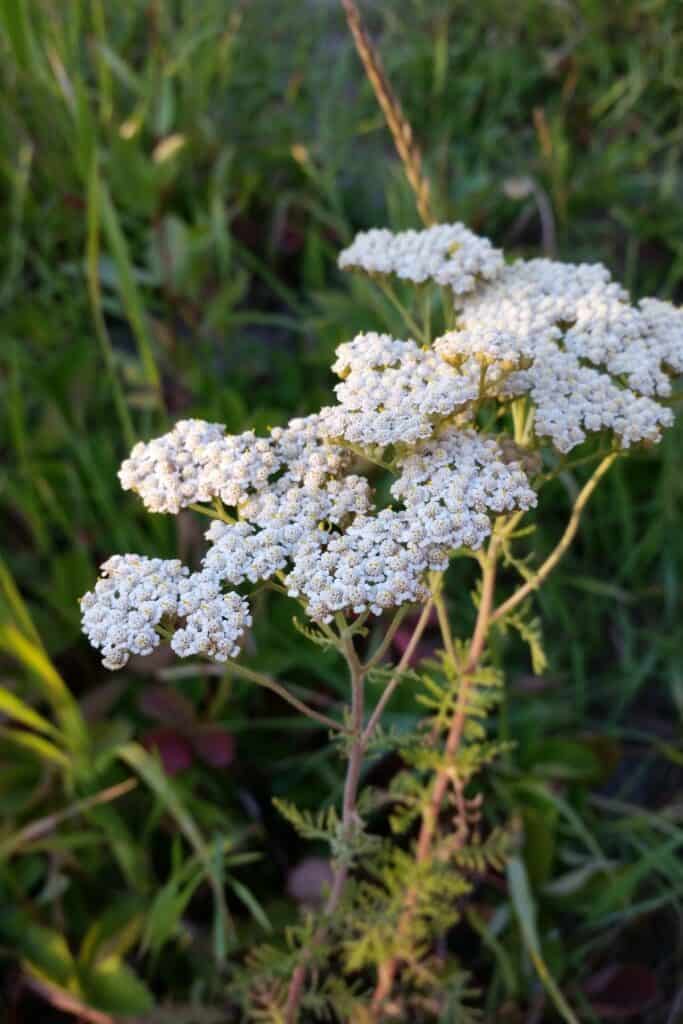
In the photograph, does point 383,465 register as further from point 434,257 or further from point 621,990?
point 621,990

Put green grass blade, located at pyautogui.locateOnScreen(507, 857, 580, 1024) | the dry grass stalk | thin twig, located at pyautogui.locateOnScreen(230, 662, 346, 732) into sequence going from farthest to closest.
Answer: green grass blade, located at pyautogui.locateOnScreen(507, 857, 580, 1024), the dry grass stalk, thin twig, located at pyautogui.locateOnScreen(230, 662, 346, 732)

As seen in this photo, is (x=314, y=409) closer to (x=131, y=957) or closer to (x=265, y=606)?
(x=265, y=606)

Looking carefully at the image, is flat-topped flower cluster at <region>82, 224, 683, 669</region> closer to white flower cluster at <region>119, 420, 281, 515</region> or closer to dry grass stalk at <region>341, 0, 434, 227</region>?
white flower cluster at <region>119, 420, 281, 515</region>

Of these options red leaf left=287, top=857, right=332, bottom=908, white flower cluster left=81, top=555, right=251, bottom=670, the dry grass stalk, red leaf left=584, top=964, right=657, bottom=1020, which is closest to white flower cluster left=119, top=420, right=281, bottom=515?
white flower cluster left=81, top=555, right=251, bottom=670

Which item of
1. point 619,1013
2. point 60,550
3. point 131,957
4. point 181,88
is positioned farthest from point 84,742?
point 181,88

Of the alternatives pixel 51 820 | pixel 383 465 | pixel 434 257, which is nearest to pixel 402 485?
pixel 383 465

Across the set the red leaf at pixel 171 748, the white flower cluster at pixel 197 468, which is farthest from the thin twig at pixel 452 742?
the red leaf at pixel 171 748
